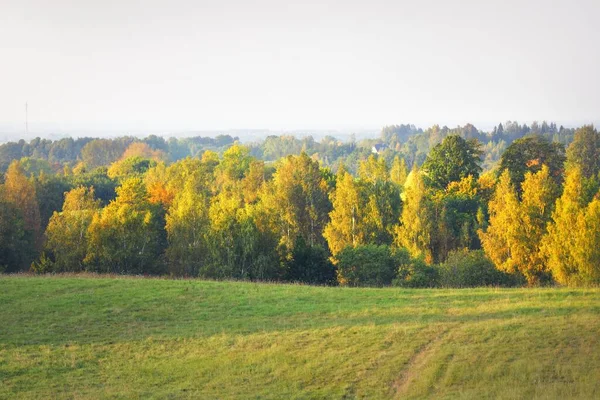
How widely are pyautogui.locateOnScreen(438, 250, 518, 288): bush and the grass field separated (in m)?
9.44

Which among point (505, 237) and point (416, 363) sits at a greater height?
point (505, 237)

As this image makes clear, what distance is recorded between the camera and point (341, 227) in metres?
53.0

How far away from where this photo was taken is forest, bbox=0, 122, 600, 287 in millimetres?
40625

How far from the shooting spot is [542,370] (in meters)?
19.2

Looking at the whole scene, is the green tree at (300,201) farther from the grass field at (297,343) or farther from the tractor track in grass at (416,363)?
the tractor track in grass at (416,363)

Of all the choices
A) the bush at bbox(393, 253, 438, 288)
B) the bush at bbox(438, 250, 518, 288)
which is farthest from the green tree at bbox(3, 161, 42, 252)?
the bush at bbox(438, 250, 518, 288)

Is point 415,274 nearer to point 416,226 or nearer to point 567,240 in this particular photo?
point 567,240

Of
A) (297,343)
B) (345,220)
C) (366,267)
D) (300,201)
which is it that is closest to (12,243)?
(300,201)

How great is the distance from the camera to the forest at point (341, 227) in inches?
1599

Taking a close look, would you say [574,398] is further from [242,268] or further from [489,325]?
[242,268]

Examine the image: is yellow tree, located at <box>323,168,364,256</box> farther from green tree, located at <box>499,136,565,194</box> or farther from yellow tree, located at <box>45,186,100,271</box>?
yellow tree, located at <box>45,186,100,271</box>

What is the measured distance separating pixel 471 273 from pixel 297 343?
21698mm

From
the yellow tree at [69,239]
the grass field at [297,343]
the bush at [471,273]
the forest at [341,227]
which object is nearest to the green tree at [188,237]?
the forest at [341,227]

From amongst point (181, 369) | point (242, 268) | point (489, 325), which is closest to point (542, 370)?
point (489, 325)
